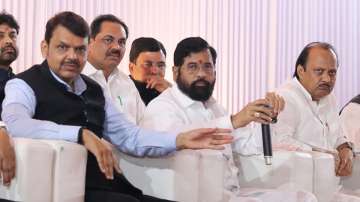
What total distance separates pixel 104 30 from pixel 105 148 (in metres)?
1.56

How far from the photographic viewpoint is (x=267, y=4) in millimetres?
7059

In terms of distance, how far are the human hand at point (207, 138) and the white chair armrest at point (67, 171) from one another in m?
0.55

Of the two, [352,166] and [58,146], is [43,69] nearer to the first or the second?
[58,146]

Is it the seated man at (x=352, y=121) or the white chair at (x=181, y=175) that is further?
the seated man at (x=352, y=121)

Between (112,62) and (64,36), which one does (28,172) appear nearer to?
(64,36)

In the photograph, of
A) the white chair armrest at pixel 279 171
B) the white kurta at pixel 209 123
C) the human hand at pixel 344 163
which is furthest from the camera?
the human hand at pixel 344 163

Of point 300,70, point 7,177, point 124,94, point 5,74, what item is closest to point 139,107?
point 124,94

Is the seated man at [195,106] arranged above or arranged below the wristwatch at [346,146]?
above

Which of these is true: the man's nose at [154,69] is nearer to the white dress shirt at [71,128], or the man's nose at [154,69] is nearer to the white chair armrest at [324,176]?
the white chair armrest at [324,176]

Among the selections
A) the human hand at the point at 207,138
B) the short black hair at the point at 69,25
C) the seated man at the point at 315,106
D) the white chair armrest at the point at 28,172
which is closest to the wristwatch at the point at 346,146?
the seated man at the point at 315,106

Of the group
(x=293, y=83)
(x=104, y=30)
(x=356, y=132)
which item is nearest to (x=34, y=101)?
(x=104, y=30)

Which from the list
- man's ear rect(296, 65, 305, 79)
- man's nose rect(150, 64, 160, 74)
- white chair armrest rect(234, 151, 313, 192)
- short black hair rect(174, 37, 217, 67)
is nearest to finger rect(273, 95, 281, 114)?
white chair armrest rect(234, 151, 313, 192)

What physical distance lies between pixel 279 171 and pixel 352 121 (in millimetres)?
1208

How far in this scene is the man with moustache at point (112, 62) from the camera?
4.16 metres
